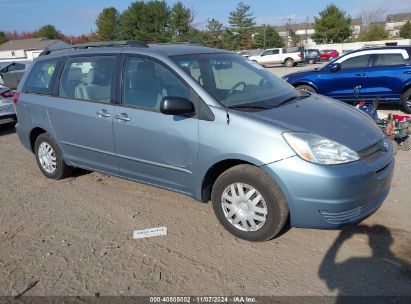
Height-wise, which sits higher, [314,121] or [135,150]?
[314,121]

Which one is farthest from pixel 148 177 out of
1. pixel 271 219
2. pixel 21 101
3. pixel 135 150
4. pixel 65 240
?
pixel 21 101

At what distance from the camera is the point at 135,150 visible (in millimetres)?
4309

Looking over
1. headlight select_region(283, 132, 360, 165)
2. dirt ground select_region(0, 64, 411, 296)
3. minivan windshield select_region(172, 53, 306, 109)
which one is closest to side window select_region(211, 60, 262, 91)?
minivan windshield select_region(172, 53, 306, 109)

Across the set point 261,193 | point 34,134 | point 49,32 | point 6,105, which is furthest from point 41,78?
point 49,32

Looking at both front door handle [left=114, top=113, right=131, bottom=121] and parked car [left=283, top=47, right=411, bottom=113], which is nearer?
front door handle [left=114, top=113, right=131, bottom=121]

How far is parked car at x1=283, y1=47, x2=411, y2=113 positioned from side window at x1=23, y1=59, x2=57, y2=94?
6.61 meters

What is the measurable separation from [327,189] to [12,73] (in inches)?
800

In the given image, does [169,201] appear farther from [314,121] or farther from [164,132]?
[314,121]

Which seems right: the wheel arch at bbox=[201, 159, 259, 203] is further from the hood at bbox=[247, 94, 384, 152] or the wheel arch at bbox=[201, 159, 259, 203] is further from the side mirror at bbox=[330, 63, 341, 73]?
the side mirror at bbox=[330, 63, 341, 73]

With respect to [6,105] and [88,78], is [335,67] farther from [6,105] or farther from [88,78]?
[6,105]

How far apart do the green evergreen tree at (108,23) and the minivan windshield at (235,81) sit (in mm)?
70655

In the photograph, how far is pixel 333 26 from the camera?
64562mm

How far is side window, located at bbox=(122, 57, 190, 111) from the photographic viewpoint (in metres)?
4.04

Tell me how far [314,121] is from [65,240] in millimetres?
2644
